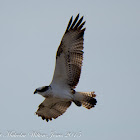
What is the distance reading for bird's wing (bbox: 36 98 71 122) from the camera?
13.9 meters

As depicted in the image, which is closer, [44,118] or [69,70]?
[69,70]

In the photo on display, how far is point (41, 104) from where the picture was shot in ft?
46.3

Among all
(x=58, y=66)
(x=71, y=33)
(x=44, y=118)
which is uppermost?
(x=71, y=33)

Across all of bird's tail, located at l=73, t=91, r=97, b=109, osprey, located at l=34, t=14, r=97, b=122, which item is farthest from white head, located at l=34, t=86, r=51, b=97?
bird's tail, located at l=73, t=91, r=97, b=109

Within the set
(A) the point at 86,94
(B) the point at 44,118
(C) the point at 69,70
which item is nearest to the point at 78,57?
(C) the point at 69,70

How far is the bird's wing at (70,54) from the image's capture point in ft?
Answer: 43.1

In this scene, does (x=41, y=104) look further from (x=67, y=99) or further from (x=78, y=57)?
(x=78, y=57)

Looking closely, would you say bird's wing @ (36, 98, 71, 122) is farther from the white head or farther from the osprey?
the white head

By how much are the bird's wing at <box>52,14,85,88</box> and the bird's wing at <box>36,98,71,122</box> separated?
2.68 feet

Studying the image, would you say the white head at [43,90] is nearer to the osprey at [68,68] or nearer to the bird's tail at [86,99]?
the osprey at [68,68]

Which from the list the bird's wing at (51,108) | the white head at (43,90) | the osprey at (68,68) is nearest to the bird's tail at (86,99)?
the osprey at (68,68)

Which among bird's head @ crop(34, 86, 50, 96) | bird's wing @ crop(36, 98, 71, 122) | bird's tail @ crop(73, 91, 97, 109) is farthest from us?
bird's wing @ crop(36, 98, 71, 122)

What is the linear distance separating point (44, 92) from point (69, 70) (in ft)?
3.18

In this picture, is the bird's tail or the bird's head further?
the bird's tail
